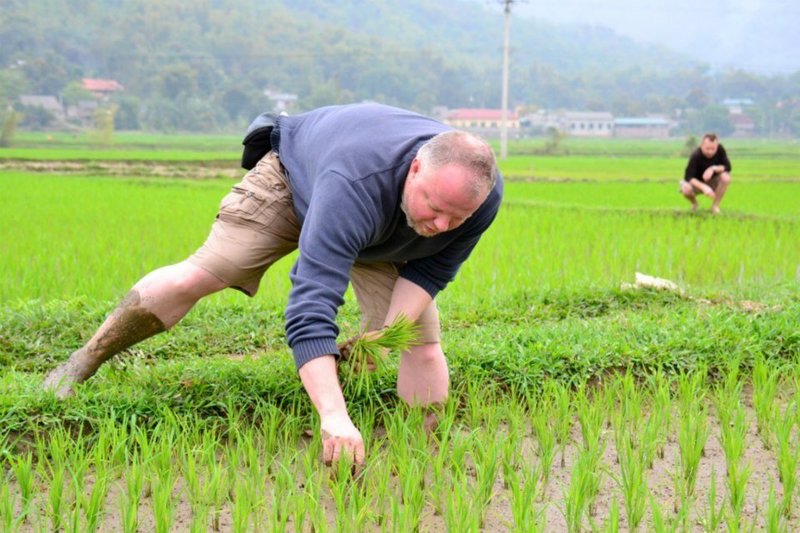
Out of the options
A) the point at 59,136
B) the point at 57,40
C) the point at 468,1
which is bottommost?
the point at 59,136

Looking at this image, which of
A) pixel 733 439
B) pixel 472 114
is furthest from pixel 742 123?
pixel 733 439

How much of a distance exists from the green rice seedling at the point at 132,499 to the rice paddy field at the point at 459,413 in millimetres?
10

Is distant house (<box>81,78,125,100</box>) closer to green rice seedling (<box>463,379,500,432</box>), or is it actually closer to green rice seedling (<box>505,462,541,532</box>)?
green rice seedling (<box>463,379,500,432</box>)

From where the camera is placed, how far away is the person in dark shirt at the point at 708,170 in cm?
945

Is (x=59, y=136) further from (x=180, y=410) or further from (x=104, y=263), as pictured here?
(x=180, y=410)

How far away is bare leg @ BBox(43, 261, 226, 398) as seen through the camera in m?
3.03

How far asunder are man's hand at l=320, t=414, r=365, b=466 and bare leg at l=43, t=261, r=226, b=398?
89cm

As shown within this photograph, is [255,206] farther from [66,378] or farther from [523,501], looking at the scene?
[523,501]

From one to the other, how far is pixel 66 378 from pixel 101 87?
3531 cm

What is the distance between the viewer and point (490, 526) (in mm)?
2607

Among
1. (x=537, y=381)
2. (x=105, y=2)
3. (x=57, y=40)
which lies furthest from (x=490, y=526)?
(x=105, y=2)

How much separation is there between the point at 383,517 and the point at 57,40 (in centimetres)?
4128

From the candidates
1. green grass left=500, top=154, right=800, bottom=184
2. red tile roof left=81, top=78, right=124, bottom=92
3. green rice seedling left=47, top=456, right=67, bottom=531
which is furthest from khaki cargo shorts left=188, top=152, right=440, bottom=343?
red tile roof left=81, top=78, right=124, bottom=92

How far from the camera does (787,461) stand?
2.80 meters
